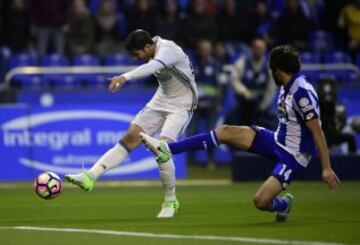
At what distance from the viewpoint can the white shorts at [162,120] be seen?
12.2 metres

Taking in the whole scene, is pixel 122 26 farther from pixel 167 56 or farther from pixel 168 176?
pixel 168 176

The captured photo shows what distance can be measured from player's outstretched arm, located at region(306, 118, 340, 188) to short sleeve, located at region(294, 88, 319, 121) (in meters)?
0.06

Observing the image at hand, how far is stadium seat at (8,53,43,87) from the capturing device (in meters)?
21.5

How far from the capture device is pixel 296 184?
18109 mm

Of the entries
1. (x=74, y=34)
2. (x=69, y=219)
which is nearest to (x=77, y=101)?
(x=74, y=34)

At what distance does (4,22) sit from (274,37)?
5.68 metres

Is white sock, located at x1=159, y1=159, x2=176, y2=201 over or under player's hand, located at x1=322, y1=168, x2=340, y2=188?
under

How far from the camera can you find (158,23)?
22.6 meters

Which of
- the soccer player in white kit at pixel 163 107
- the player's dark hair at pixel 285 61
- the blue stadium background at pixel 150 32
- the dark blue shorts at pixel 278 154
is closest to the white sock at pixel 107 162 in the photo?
the soccer player in white kit at pixel 163 107

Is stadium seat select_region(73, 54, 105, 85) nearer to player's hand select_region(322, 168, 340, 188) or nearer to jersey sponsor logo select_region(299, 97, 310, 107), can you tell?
jersey sponsor logo select_region(299, 97, 310, 107)

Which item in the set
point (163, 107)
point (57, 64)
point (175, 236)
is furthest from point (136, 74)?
point (57, 64)

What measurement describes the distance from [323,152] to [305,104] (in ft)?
1.70

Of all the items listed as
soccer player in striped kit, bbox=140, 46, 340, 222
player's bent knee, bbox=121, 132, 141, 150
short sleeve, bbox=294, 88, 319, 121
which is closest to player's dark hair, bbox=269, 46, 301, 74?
soccer player in striped kit, bbox=140, 46, 340, 222

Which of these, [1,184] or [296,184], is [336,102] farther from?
[1,184]
